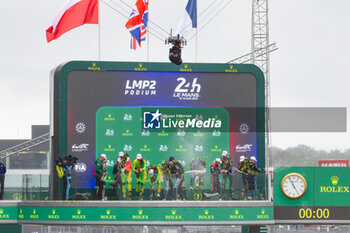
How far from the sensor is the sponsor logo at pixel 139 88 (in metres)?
29.3

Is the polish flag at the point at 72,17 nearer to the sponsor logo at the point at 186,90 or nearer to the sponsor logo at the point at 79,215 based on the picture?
the sponsor logo at the point at 186,90

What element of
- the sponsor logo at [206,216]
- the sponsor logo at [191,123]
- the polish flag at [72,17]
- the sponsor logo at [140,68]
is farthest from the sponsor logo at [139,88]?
the sponsor logo at [206,216]

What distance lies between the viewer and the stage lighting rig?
2905 cm

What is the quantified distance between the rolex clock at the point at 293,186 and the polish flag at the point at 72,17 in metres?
10.9

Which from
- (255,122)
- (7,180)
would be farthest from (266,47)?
(7,180)

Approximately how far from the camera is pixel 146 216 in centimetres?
2656

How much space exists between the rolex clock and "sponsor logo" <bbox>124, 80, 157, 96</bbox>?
6.28 meters

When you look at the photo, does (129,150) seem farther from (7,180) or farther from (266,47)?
(266,47)

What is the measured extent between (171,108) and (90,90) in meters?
3.25

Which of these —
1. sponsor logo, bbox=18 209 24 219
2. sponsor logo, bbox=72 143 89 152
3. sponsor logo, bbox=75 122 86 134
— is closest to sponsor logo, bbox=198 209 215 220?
sponsor logo, bbox=72 143 89 152

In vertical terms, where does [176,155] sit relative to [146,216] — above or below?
above

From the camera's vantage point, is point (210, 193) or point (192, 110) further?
point (192, 110)

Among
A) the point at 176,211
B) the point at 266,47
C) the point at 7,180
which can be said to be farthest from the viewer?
the point at 266,47

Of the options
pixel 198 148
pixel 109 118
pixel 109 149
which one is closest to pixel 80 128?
pixel 109 118
